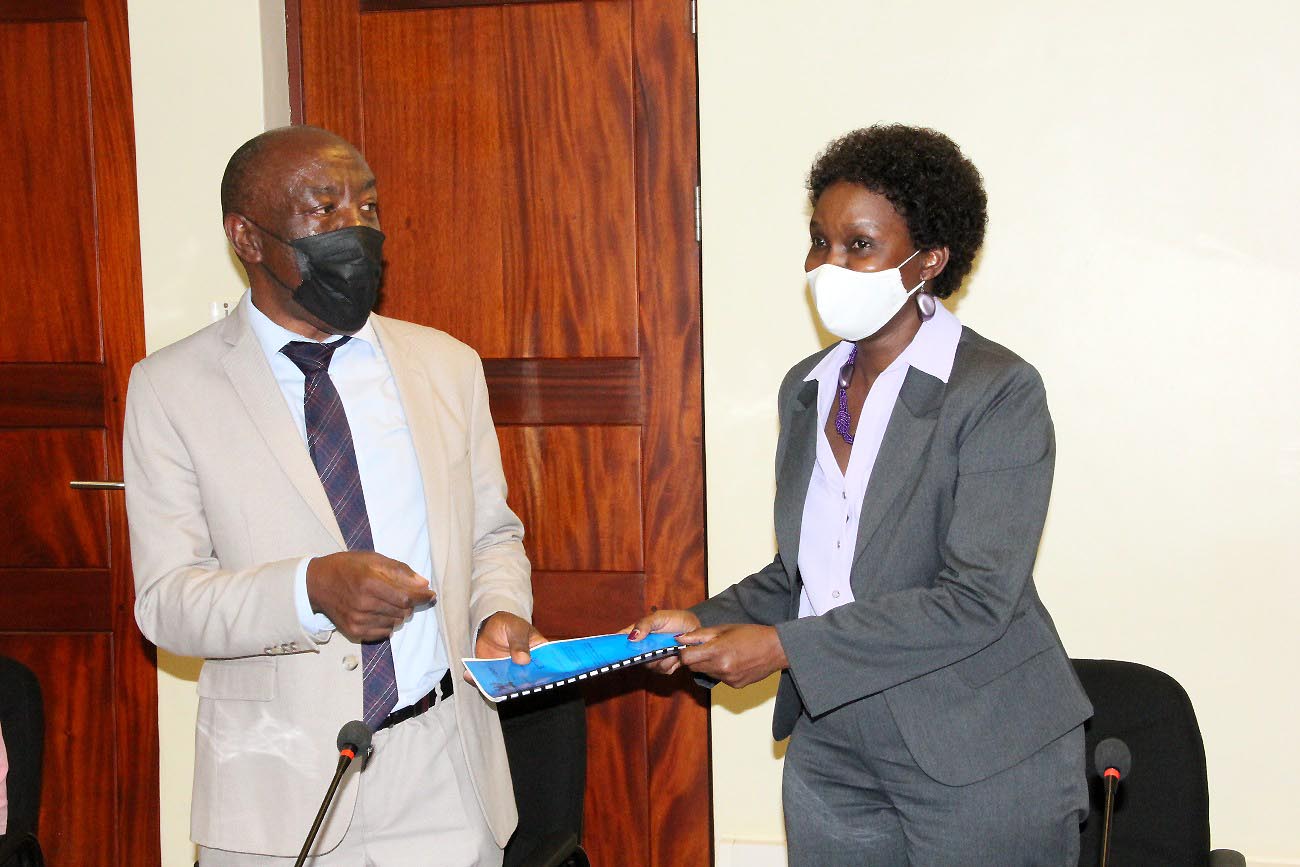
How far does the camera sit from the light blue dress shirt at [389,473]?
1867mm

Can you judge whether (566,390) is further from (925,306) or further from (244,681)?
(244,681)

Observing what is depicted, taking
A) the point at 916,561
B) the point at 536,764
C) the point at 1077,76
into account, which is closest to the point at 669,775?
the point at 536,764

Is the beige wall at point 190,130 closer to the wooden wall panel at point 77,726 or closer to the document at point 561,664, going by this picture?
the wooden wall panel at point 77,726

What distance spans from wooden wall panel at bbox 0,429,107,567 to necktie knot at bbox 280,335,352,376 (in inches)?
66.7

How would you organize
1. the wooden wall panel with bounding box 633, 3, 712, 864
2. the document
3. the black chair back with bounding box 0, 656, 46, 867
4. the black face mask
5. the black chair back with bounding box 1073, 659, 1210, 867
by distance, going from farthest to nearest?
the wooden wall panel with bounding box 633, 3, 712, 864 < the black chair back with bounding box 0, 656, 46, 867 < the black chair back with bounding box 1073, 659, 1210, 867 < the black face mask < the document

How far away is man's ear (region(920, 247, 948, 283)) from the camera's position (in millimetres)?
2006

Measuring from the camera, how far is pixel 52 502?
3352 millimetres

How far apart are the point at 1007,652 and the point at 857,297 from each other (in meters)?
0.62

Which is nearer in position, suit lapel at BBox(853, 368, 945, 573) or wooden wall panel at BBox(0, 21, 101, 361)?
suit lapel at BBox(853, 368, 945, 573)

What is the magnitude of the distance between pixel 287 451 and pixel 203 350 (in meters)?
0.25

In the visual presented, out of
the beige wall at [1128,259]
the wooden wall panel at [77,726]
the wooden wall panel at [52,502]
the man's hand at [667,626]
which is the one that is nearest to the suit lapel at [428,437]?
the man's hand at [667,626]

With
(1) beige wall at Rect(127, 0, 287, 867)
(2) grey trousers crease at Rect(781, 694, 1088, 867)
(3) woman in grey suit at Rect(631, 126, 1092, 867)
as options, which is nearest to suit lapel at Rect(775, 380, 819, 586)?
(3) woman in grey suit at Rect(631, 126, 1092, 867)

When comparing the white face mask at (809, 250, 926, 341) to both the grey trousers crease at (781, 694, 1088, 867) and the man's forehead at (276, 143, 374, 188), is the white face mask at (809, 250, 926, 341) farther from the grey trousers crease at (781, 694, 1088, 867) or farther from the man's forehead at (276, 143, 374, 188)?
the man's forehead at (276, 143, 374, 188)

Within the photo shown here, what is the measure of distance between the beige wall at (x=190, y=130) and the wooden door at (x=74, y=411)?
0.25 feet
